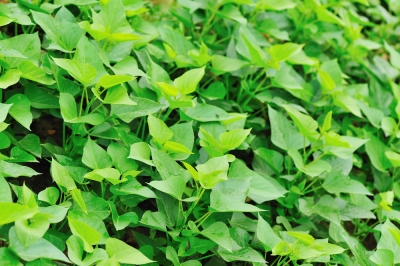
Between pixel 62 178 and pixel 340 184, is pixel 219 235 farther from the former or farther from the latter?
pixel 340 184

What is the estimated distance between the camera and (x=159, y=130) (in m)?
1.63

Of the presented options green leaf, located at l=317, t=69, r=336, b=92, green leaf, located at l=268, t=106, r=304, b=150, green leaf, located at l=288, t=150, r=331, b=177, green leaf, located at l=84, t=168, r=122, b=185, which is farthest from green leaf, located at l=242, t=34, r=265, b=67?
green leaf, located at l=84, t=168, r=122, b=185

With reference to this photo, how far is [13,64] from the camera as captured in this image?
168 cm

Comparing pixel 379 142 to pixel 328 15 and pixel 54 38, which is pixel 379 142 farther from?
pixel 54 38

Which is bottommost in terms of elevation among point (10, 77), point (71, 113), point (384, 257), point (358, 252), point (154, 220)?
point (358, 252)

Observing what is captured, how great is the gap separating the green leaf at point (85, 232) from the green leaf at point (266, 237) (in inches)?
21.4

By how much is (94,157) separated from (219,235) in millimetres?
485

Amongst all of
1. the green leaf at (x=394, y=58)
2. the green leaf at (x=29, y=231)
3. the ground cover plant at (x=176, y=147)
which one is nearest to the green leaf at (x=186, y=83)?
the ground cover plant at (x=176, y=147)

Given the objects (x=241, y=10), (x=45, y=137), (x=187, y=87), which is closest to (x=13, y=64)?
(x=45, y=137)

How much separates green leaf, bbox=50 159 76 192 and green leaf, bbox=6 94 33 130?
0.22 meters

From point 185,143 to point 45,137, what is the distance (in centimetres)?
68

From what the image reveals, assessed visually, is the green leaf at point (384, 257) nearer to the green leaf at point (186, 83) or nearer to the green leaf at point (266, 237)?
the green leaf at point (266, 237)

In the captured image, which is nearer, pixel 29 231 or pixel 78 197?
pixel 29 231

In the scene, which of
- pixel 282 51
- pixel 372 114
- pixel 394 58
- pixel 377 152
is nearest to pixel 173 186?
pixel 282 51
